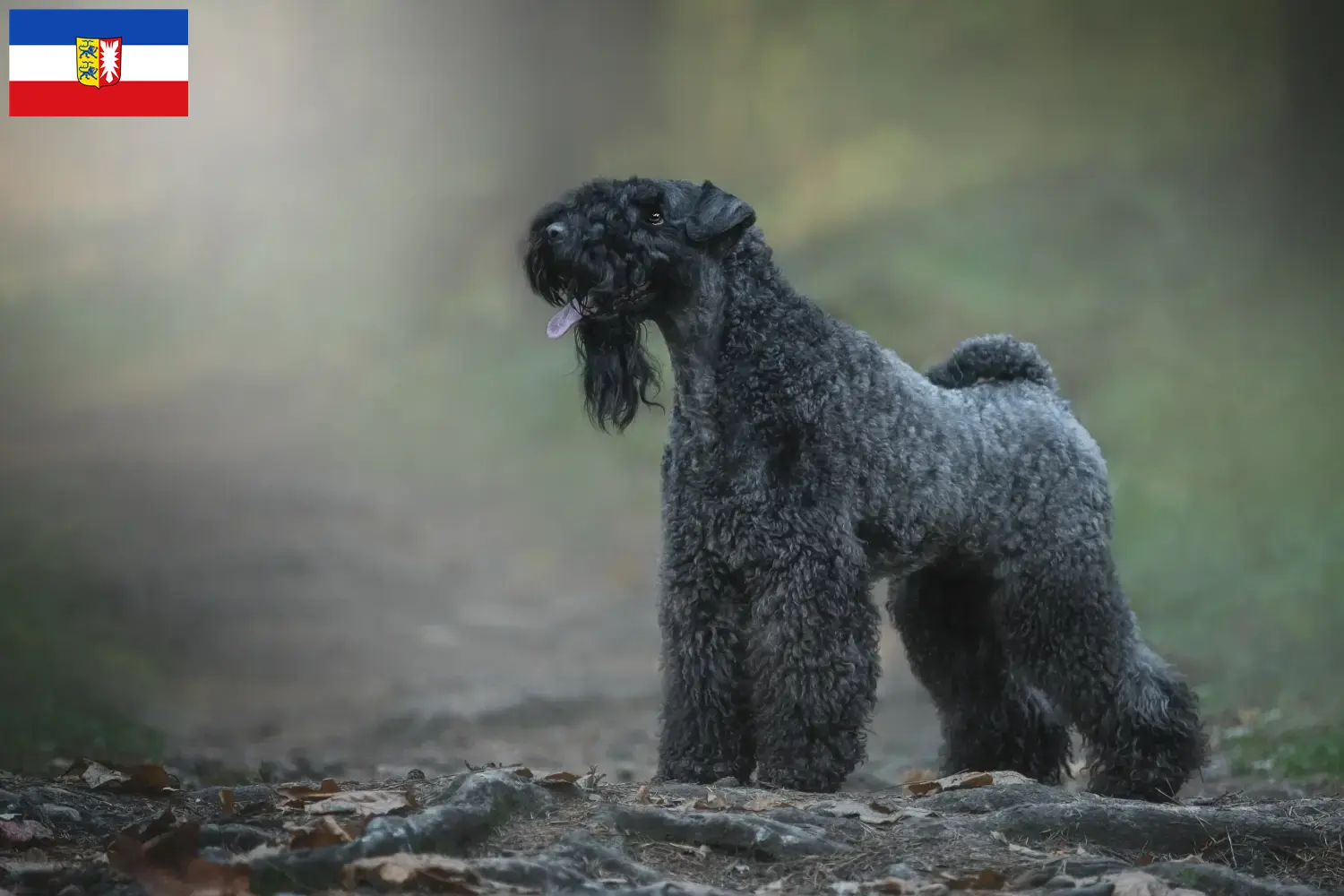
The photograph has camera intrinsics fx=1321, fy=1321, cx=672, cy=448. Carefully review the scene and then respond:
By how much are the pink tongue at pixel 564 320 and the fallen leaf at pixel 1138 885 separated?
261 cm

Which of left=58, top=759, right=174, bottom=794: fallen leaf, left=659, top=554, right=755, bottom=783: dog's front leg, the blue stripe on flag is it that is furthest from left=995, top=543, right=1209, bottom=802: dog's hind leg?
the blue stripe on flag

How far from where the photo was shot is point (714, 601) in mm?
5043

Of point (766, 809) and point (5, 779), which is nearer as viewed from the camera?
point (766, 809)

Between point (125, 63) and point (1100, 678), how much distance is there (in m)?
6.73

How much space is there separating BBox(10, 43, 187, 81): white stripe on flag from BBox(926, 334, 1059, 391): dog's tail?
517cm

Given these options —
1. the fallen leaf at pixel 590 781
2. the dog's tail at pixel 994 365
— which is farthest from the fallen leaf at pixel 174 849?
the dog's tail at pixel 994 365

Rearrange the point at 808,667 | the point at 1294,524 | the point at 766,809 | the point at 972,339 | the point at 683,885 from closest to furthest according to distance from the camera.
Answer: the point at 683,885 < the point at 766,809 < the point at 808,667 < the point at 972,339 < the point at 1294,524

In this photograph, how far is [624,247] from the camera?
15.8 feet

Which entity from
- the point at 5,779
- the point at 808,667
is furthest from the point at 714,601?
the point at 5,779

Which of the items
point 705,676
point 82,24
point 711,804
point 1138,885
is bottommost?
point 1138,885

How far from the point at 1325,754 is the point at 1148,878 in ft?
16.1

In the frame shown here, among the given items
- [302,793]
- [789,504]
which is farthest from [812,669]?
[302,793]

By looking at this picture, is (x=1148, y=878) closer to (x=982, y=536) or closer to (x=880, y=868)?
(x=880, y=868)

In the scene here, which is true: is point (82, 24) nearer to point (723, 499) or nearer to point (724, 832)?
point (723, 499)
